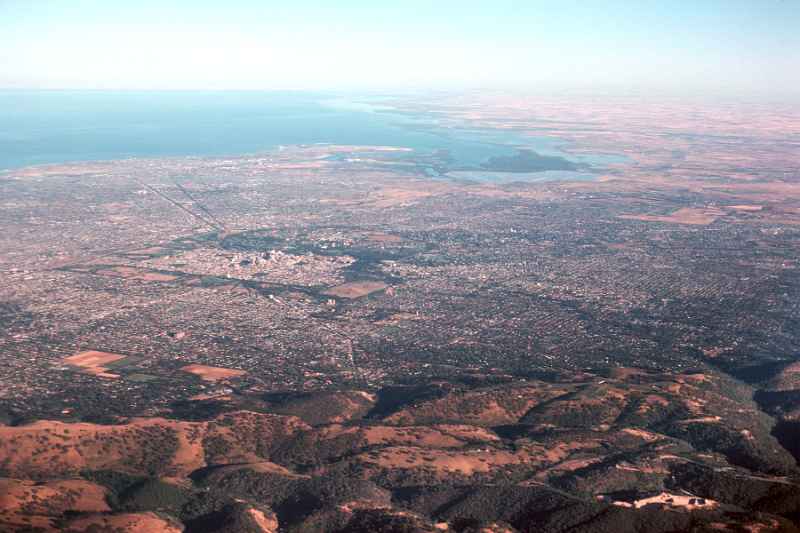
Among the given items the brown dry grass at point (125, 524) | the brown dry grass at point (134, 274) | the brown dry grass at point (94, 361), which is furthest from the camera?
the brown dry grass at point (134, 274)

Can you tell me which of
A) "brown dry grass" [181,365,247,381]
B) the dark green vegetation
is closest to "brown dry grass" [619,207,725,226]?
the dark green vegetation

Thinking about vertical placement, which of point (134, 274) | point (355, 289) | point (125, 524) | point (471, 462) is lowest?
point (471, 462)

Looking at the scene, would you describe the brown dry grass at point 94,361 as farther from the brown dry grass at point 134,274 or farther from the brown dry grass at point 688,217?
the brown dry grass at point 688,217

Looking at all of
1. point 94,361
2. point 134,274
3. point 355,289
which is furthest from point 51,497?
point 134,274

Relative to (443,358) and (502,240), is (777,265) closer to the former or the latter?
(502,240)

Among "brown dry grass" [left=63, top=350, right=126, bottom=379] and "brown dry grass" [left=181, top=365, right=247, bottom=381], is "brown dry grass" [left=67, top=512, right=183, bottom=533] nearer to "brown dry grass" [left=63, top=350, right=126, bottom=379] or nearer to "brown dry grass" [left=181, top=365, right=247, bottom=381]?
"brown dry grass" [left=181, top=365, right=247, bottom=381]

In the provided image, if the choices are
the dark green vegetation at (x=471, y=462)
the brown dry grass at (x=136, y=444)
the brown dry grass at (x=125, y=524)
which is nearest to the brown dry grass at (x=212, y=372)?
the dark green vegetation at (x=471, y=462)

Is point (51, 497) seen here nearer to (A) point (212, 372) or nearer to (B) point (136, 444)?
(B) point (136, 444)

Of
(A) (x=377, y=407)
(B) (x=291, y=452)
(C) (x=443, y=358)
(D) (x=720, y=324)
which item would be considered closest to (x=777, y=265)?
(D) (x=720, y=324)

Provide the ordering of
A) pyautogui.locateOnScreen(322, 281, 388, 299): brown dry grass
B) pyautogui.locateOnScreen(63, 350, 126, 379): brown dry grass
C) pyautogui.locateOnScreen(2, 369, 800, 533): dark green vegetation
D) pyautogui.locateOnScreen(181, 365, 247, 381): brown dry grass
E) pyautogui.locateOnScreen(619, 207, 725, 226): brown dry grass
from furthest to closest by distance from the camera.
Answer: pyautogui.locateOnScreen(619, 207, 725, 226): brown dry grass → pyautogui.locateOnScreen(322, 281, 388, 299): brown dry grass → pyautogui.locateOnScreen(63, 350, 126, 379): brown dry grass → pyautogui.locateOnScreen(181, 365, 247, 381): brown dry grass → pyautogui.locateOnScreen(2, 369, 800, 533): dark green vegetation
